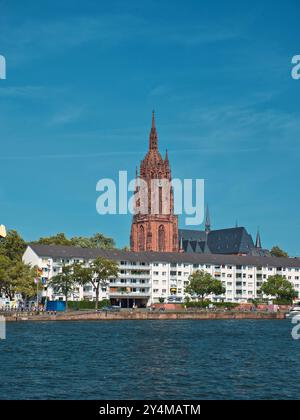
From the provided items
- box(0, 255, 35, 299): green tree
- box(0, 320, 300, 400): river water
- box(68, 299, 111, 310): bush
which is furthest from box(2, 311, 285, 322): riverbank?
box(0, 320, 300, 400): river water

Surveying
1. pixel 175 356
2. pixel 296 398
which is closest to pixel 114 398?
pixel 296 398

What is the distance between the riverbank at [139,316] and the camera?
142250 millimetres

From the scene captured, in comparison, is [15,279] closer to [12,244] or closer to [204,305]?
[12,244]

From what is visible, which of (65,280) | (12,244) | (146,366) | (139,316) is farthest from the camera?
(12,244)

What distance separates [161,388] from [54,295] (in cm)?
13379

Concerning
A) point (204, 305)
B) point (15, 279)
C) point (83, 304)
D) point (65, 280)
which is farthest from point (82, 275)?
point (204, 305)

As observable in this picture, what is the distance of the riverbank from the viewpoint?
467 ft

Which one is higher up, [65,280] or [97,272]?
[97,272]

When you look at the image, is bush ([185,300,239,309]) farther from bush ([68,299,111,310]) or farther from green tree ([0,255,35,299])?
green tree ([0,255,35,299])

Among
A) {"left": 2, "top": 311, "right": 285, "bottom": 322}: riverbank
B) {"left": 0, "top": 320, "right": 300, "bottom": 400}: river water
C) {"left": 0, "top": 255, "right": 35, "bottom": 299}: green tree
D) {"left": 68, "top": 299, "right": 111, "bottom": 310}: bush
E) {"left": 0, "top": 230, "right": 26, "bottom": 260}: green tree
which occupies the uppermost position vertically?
{"left": 0, "top": 230, "right": 26, "bottom": 260}: green tree

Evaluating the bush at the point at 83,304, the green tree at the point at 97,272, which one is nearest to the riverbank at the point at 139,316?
the green tree at the point at 97,272

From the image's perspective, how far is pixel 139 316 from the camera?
160 m

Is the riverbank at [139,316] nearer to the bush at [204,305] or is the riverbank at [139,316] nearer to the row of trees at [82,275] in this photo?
the bush at [204,305]

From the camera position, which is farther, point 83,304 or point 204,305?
point 204,305
